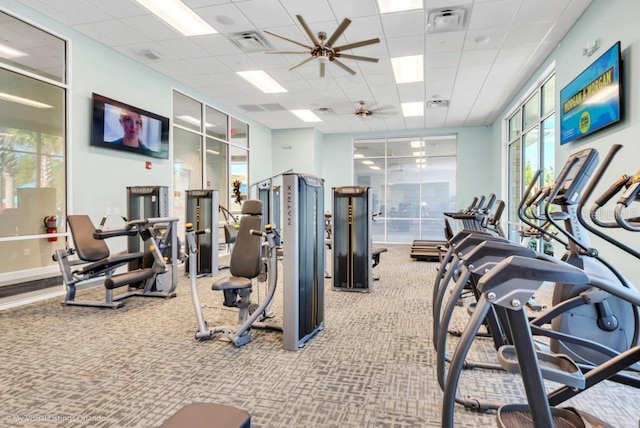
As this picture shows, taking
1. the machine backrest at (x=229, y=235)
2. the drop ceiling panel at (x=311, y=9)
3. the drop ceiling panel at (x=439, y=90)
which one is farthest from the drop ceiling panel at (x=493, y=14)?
the machine backrest at (x=229, y=235)

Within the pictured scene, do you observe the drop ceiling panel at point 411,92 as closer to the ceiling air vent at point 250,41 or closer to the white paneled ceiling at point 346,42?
the white paneled ceiling at point 346,42

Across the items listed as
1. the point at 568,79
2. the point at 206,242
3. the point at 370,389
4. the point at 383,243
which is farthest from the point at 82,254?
the point at 383,243

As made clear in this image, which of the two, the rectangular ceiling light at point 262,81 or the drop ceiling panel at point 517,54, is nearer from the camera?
the drop ceiling panel at point 517,54

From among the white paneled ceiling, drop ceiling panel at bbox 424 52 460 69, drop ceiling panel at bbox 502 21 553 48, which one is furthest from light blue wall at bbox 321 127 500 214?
drop ceiling panel at bbox 502 21 553 48

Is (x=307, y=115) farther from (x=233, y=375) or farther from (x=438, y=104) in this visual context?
(x=233, y=375)

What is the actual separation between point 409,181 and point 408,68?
5.98 m

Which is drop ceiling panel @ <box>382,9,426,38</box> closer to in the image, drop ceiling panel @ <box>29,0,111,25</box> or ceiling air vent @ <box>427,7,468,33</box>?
ceiling air vent @ <box>427,7,468,33</box>

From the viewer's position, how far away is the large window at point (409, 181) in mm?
11891

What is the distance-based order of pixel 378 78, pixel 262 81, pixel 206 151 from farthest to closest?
1. pixel 206 151
2. pixel 262 81
3. pixel 378 78

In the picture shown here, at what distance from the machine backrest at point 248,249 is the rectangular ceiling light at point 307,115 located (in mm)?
6550

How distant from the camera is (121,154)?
20.0ft

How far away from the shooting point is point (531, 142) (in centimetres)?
761

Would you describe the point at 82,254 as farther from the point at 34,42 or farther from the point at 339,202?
the point at 339,202

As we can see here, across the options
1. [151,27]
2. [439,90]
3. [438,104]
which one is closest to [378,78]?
[439,90]
